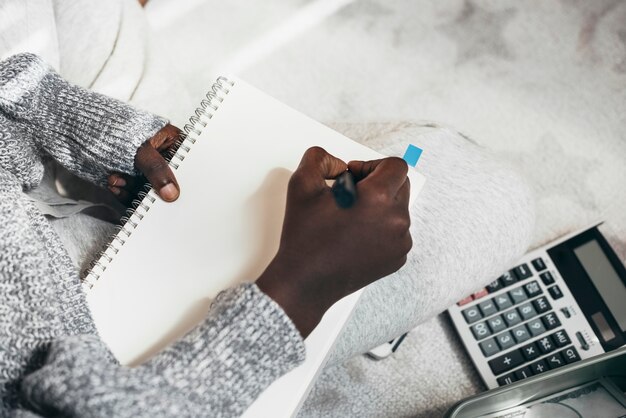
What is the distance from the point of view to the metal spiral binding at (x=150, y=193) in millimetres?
496

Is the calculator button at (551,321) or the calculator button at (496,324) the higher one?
the calculator button at (551,321)

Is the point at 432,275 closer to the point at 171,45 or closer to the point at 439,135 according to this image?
the point at 439,135

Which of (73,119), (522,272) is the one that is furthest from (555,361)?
(73,119)

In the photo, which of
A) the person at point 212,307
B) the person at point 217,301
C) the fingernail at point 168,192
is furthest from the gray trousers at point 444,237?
the fingernail at point 168,192

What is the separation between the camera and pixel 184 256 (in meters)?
0.50

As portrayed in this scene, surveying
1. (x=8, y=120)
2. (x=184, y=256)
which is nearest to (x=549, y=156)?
(x=184, y=256)

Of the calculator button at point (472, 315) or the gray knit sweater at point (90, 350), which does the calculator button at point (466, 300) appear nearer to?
the calculator button at point (472, 315)

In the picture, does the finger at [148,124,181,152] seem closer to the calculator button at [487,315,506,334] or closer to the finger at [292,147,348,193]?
the finger at [292,147,348,193]

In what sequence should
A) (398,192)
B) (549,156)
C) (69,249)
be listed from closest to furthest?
(398,192) < (69,249) < (549,156)

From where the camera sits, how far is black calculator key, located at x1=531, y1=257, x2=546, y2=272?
0.75m

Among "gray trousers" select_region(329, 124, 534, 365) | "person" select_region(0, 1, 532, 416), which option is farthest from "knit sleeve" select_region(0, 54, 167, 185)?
"gray trousers" select_region(329, 124, 534, 365)

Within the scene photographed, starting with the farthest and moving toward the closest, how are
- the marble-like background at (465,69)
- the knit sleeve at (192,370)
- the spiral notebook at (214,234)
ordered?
1. the marble-like background at (465,69)
2. the spiral notebook at (214,234)
3. the knit sleeve at (192,370)

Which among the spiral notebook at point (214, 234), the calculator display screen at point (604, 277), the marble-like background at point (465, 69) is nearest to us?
the spiral notebook at point (214, 234)

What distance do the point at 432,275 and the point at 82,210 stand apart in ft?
1.26
